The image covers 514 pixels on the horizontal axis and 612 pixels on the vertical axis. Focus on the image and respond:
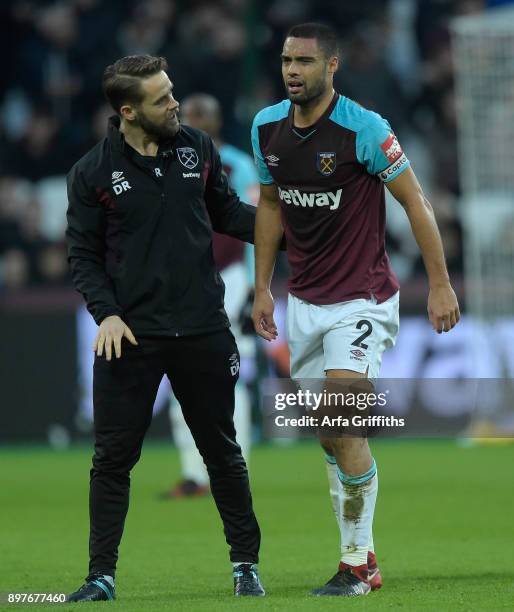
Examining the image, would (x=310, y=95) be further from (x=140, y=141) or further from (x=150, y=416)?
(x=150, y=416)

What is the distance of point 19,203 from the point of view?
16.6 meters

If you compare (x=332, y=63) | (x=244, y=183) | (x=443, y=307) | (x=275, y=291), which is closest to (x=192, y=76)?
(x=275, y=291)

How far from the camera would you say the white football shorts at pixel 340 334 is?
6547mm

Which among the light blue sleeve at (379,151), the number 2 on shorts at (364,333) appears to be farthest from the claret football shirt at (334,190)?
the number 2 on shorts at (364,333)

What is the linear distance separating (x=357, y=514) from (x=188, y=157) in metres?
1.67

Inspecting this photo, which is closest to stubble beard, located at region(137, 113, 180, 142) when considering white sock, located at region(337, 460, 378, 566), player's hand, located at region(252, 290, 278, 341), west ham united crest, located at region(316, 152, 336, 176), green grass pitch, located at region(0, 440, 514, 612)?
west ham united crest, located at region(316, 152, 336, 176)

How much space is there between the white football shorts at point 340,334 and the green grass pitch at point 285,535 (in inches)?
37.8

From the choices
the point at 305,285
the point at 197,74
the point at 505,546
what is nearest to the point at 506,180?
the point at 197,74

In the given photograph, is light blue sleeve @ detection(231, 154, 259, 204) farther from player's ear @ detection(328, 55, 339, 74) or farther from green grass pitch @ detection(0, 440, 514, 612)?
player's ear @ detection(328, 55, 339, 74)

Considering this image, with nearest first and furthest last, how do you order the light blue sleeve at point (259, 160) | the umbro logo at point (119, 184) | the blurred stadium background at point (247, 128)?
the umbro logo at point (119, 184)
the light blue sleeve at point (259, 160)
the blurred stadium background at point (247, 128)

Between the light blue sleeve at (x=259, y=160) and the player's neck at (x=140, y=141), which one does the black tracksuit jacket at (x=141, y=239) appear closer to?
the player's neck at (x=140, y=141)

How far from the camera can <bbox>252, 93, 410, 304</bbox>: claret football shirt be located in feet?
21.2

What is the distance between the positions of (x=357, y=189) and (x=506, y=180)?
8713 mm

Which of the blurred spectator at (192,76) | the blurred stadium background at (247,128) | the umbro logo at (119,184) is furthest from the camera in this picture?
the blurred spectator at (192,76)
